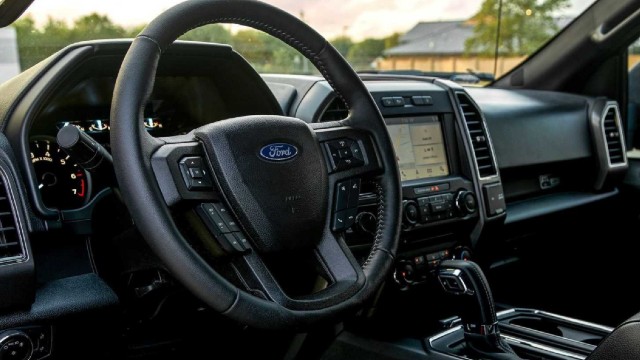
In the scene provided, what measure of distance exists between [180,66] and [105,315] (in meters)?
0.67

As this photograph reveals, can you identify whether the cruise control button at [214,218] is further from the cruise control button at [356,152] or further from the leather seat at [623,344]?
the leather seat at [623,344]

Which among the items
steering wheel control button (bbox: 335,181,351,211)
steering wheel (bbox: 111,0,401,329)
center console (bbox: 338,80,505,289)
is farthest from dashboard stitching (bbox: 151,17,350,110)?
center console (bbox: 338,80,505,289)

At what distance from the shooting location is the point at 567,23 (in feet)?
10.9

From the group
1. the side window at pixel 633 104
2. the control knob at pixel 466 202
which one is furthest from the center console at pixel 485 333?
the side window at pixel 633 104

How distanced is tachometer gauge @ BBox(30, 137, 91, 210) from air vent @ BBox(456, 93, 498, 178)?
132 cm

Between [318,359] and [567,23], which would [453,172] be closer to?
[318,359]

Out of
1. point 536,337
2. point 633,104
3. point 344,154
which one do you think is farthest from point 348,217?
point 633,104

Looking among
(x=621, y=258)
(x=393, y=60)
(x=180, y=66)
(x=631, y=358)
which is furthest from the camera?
(x=621, y=258)

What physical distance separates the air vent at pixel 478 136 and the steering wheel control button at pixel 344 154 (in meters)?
0.96

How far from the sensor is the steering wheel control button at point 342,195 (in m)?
1.64

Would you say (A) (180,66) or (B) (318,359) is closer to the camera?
(A) (180,66)

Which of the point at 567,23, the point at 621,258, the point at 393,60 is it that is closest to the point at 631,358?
the point at 393,60

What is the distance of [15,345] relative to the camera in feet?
5.10

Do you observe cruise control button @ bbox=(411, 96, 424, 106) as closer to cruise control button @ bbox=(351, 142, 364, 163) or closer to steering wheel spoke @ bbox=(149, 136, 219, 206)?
cruise control button @ bbox=(351, 142, 364, 163)
